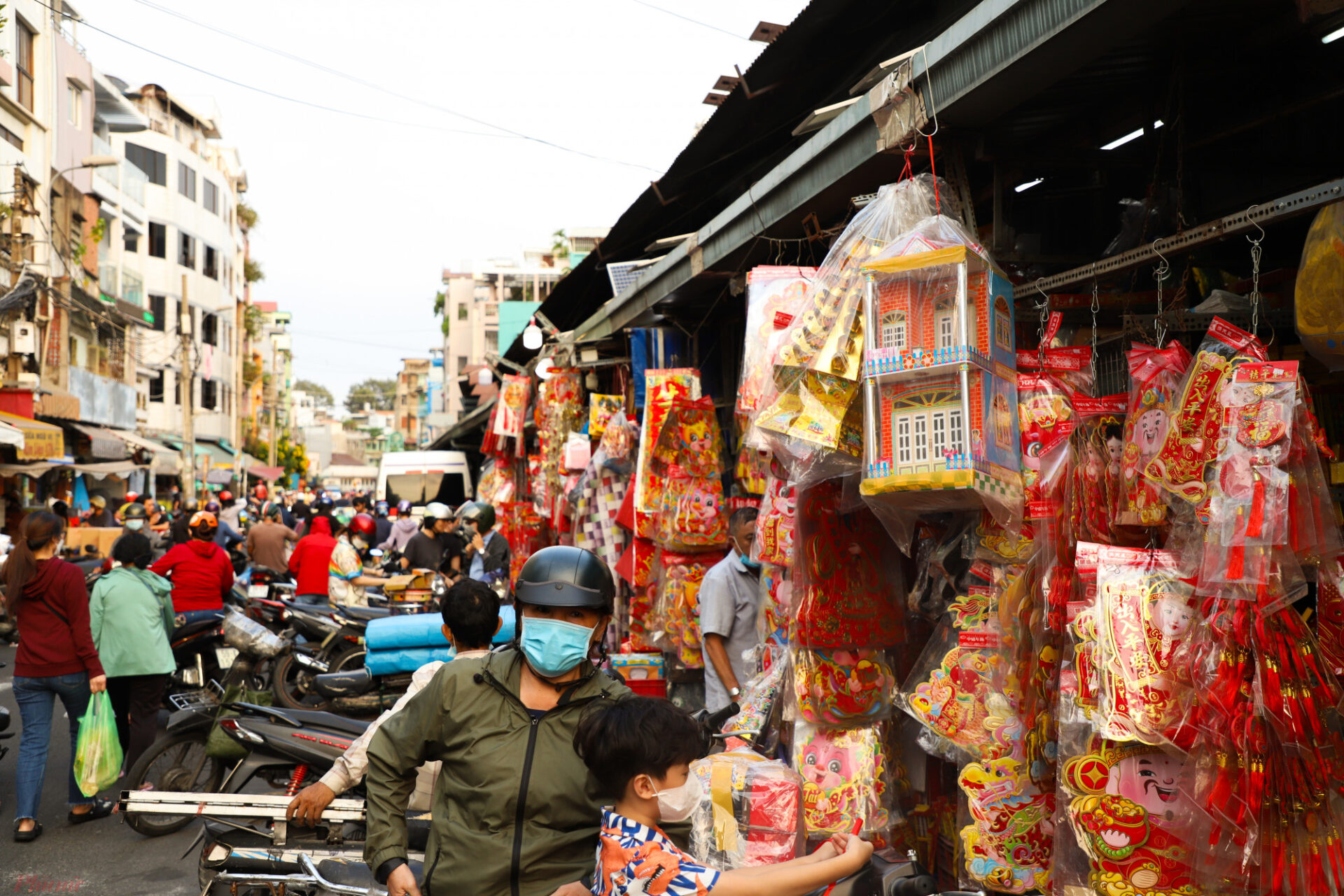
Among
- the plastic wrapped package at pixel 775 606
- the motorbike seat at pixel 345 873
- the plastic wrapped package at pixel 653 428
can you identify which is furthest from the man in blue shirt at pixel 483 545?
the motorbike seat at pixel 345 873

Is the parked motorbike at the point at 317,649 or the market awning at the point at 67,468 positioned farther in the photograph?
the market awning at the point at 67,468

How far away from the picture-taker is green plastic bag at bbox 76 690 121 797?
630 centimetres

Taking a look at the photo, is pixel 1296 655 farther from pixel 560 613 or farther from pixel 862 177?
pixel 862 177

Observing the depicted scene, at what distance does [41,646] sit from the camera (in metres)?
6.32

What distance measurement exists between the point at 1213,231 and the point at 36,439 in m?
22.2

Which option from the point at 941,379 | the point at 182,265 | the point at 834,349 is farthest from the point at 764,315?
the point at 182,265

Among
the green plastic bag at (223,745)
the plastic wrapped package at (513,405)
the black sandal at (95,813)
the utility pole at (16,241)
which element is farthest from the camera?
the utility pole at (16,241)

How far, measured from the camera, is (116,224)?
36219 millimetres

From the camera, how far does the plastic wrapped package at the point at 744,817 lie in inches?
119

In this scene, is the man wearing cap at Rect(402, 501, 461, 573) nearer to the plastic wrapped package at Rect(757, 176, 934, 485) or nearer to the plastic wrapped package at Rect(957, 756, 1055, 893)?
the plastic wrapped package at Rect(757, 176, 934, 485)

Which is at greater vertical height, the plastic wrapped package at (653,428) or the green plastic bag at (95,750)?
the plastic wrapped package at (653,428)

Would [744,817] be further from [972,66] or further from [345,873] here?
[972,66]

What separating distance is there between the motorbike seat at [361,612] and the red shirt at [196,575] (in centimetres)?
106

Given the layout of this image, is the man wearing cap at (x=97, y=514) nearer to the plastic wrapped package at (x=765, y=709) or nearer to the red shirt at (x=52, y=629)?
the red shirt at (x=52, y=629)
